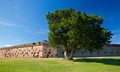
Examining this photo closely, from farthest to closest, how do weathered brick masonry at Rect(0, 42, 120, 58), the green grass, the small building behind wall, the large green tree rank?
the small building behind wall, weathered brick masonry at Rect(0, 42, 120, 58), the large green tree, the green grass

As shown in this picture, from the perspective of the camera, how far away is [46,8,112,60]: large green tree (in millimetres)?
42562

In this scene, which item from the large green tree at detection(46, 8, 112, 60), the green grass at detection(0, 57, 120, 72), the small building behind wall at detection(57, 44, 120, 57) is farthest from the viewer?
the small building behind wall at detection(57, 44, 120, 57)

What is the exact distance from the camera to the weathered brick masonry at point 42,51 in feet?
217

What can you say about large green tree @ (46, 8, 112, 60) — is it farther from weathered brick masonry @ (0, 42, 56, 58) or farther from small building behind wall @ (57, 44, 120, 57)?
small building behind wall @ (57, 44, 120, 57)

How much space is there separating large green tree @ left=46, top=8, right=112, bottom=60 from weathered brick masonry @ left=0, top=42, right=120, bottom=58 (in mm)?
18600

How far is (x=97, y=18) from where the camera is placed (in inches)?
1794

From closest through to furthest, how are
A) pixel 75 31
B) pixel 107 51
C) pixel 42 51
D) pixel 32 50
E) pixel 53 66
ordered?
pixel 53 66, pixel 75 31, pixel 42 51, pixel 32 50, pixel 107 51

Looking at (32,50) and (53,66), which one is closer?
(53,66)

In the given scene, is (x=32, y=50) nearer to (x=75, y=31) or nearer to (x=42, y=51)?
(x=42, y=51)

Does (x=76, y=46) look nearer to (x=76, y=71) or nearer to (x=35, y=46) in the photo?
(x=76, y=71)

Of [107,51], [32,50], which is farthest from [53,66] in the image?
[107,51]

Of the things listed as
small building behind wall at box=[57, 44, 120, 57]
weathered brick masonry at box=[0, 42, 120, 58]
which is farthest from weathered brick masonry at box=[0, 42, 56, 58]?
small building behind wall at box=[57, 44, 120, 57]

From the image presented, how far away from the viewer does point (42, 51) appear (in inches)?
2613

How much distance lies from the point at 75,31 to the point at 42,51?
26250 mm
